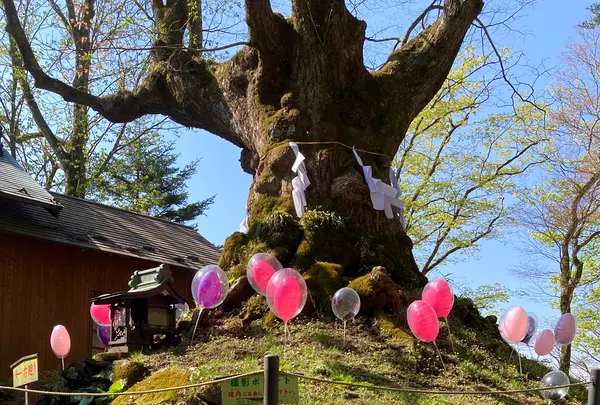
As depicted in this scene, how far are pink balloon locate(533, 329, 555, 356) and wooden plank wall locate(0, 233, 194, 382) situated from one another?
8.00 meters

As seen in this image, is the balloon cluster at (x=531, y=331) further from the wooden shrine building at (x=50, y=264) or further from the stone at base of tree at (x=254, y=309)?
the wooden shrine building at (x=50, y=264)

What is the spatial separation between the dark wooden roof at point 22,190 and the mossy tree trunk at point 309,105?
194 cm

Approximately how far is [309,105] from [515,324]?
14.5ft

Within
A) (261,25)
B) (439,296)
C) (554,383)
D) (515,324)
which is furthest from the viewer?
(261,25)

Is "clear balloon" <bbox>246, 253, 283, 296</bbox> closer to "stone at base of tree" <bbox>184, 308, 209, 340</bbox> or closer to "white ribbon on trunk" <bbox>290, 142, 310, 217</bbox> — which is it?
"stone at base of tree" <bbox>184, 308, 209, 340</bbox>

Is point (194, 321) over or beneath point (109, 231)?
beneath

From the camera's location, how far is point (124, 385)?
5879 millimetres

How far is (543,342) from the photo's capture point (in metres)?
6.80

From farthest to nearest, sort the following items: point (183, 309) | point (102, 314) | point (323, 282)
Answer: point (183, 309), point (102, 314), point (323, 282)

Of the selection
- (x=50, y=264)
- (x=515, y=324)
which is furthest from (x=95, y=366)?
(x=50, y=264)

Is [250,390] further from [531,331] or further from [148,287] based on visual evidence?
[531,331]

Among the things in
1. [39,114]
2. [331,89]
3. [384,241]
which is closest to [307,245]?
[384,241]

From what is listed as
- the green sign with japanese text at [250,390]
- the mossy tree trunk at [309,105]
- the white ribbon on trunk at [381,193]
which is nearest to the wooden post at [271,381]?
the green sign with japanese text at [250,390]

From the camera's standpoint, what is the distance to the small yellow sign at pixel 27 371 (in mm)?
5762
